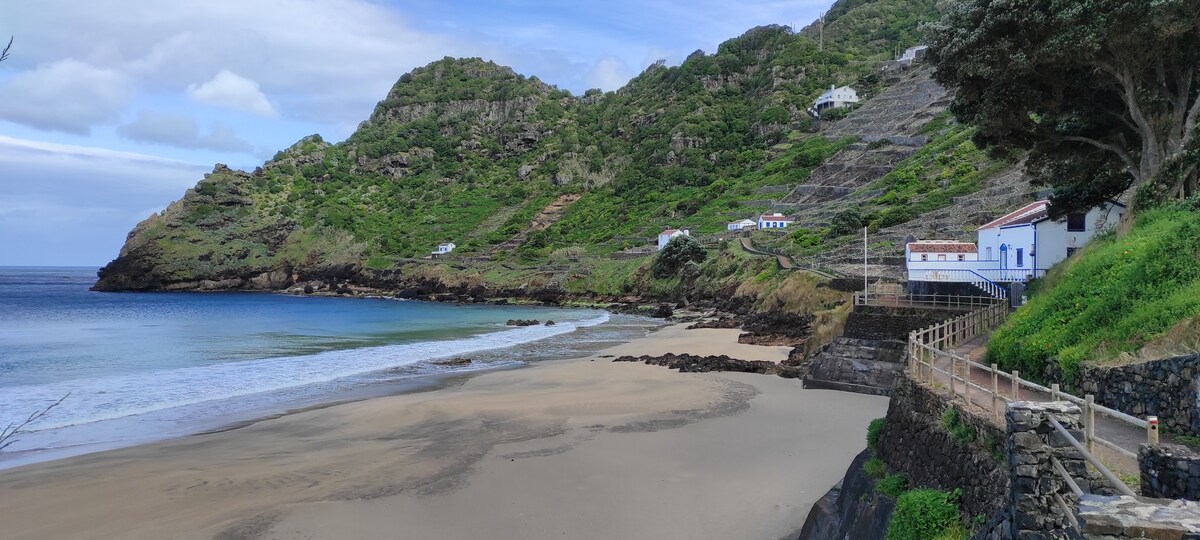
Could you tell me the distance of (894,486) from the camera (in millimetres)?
8797

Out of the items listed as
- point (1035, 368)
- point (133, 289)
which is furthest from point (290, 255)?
point (1035, 368)

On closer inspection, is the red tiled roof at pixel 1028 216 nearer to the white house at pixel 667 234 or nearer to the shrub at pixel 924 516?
the shrub at pixel 924 516

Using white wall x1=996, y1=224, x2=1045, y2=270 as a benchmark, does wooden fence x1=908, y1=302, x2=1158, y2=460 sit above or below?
below

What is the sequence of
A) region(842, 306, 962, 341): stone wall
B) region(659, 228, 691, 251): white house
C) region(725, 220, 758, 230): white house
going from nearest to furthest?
region(842, 306, 962, 341): stone wall → region(725, 220, 758, 230): white house → region(659, 228, 691, 251): white house

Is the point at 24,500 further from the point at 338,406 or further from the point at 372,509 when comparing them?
the point at 338,406

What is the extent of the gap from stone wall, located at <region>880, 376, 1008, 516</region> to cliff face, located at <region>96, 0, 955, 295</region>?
6972 centimetres

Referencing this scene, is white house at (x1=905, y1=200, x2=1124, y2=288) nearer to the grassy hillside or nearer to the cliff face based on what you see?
the grassy hillside

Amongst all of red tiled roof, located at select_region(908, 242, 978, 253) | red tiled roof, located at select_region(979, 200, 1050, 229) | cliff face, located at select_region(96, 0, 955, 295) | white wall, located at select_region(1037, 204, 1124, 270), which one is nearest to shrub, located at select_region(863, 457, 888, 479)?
white wall, located at select_region(1037, 204, 1124, 270)

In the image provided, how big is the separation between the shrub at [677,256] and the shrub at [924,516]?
56714 millimetres

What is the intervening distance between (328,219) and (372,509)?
109 m

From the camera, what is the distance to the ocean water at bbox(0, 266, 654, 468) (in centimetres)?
1944

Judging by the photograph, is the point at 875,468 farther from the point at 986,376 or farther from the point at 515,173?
the point at 515,173

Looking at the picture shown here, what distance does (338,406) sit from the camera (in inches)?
830

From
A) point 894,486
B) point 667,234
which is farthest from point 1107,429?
point 667,234
